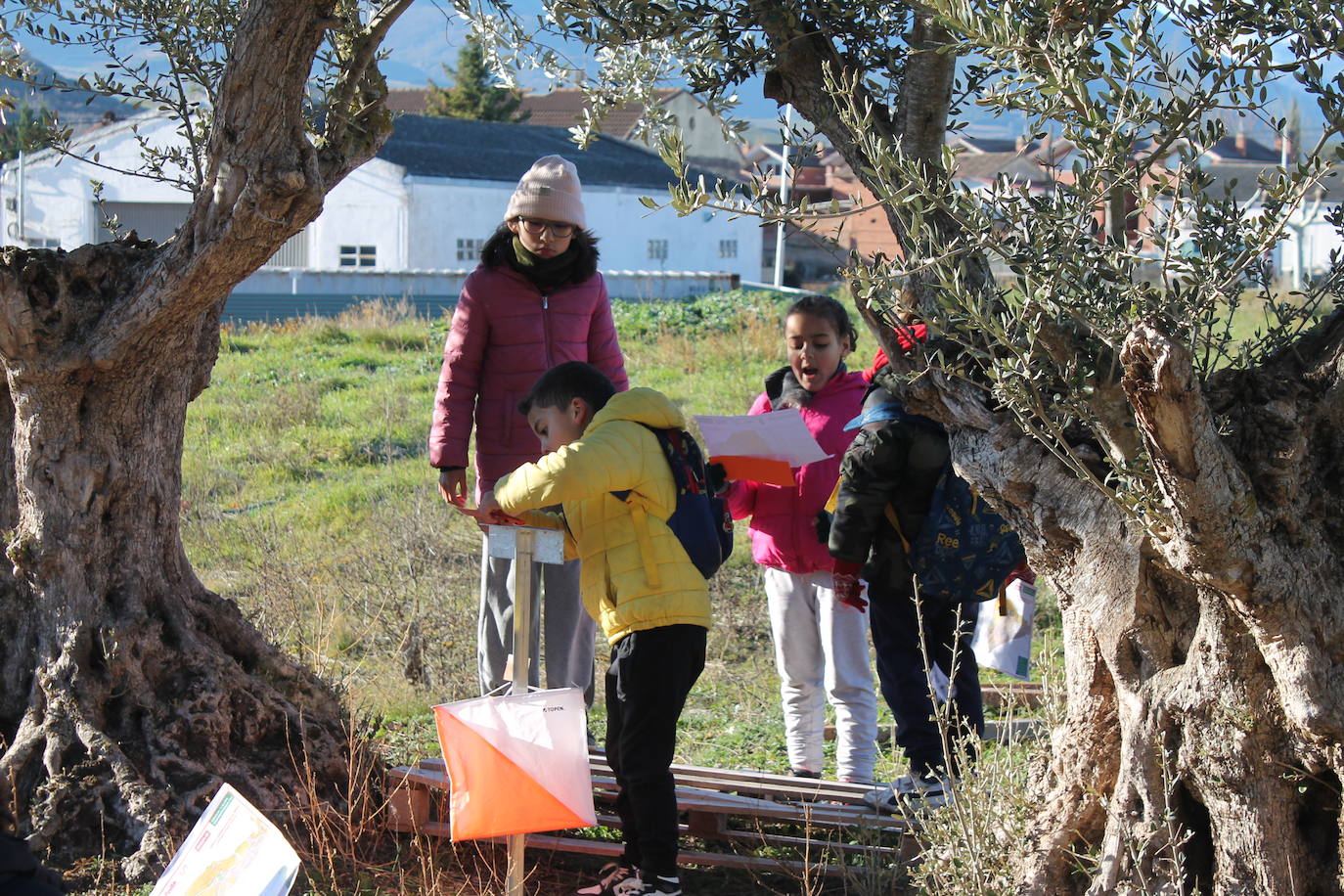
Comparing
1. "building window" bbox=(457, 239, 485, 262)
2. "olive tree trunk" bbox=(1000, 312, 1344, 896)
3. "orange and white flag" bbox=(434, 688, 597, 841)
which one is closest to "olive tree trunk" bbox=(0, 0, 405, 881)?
"orange and white flag" bbox=(434, 688, 597, 841)

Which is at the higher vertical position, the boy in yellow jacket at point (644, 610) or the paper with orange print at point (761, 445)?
the paper with orange print at point (761, 445)

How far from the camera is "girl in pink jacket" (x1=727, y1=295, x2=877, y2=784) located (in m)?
5.00

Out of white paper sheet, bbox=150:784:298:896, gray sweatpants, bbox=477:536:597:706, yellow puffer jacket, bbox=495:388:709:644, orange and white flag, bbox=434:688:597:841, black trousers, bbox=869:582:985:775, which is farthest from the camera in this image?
gray sweatpants, bbox=477:536:597:706

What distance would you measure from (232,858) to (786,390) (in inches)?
113

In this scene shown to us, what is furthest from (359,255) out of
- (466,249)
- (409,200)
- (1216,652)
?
(1216,652)

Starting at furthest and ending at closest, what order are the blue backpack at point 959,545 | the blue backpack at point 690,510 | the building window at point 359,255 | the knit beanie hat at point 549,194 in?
the building window at point 359,255, the knit beanie hat at point 549,194, the blue backpack at point 959,545, the blue backpack at point 690,510

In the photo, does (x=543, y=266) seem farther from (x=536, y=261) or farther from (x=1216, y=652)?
(x=1216, y=652)

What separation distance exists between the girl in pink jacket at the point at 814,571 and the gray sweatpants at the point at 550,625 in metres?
0.72

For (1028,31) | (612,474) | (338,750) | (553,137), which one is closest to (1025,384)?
(1028,31)

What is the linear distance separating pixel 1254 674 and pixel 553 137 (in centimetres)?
4279

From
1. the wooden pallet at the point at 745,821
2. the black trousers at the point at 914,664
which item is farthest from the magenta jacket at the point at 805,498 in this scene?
the wooden pallet at the point at 745,821

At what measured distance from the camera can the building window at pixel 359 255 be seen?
39.5 meters

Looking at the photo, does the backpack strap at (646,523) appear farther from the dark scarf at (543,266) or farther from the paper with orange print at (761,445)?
the dark scarf at (543,266)

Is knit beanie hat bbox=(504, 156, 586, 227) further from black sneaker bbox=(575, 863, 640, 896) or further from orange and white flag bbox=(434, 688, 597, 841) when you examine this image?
black sneaker bbox=(575, 863, 640, 896)
